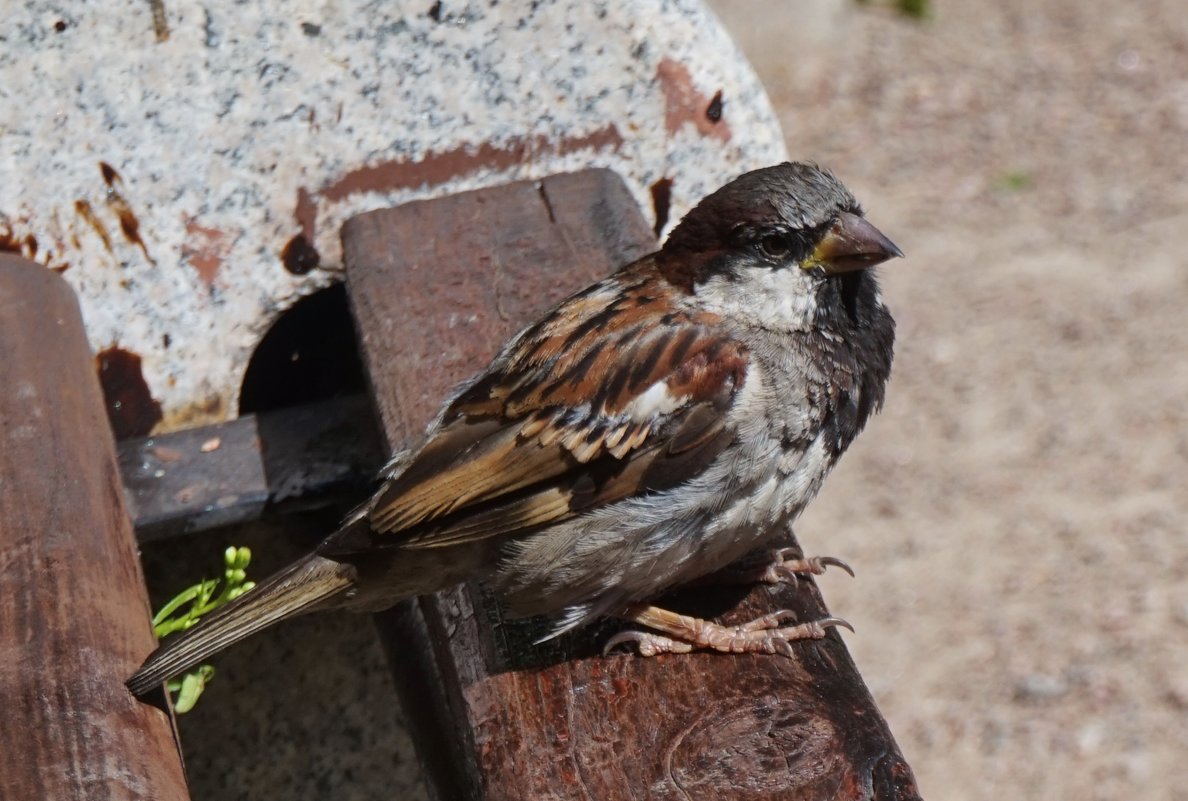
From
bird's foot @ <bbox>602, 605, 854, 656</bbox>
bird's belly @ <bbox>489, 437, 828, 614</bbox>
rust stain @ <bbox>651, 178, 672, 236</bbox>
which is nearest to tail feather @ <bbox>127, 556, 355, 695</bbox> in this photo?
bird's belly @ <bbox>489, 437, 828, 614</bbox>

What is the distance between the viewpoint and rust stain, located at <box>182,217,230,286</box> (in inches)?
90.4

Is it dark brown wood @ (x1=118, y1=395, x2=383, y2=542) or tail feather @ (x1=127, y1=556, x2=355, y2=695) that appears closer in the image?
tail feather @ (x1=127, y1=556, x2=355, y2=695)

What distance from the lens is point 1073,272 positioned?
17.0 ft

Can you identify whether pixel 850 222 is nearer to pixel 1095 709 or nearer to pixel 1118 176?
pixel 1095 709

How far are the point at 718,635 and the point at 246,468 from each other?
2.39ft

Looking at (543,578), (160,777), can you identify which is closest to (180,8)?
(543,578)

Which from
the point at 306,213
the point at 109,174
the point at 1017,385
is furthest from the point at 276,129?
the point at 1017,385

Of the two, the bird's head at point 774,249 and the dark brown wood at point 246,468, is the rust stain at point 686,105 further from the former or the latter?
the dark brown wood at point 246,468

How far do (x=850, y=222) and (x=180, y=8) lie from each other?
981 millimetres

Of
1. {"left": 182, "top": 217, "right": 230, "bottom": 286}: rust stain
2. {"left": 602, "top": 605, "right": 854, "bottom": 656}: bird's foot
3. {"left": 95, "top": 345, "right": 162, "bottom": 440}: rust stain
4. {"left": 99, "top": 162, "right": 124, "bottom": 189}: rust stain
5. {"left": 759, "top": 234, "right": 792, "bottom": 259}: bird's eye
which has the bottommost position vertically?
{"left": 602, "top": 605, "right": 854, "bottom": 656}: bird's foot

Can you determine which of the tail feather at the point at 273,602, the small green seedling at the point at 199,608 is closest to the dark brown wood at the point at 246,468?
the small green seedling at the point at 199,608

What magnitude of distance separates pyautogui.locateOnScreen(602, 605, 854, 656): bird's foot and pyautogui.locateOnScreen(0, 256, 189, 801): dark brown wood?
54 centimetres

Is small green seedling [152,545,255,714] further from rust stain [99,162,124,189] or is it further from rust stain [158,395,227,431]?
rust stain [99,162,124,189]

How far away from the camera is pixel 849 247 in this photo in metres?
2.05
